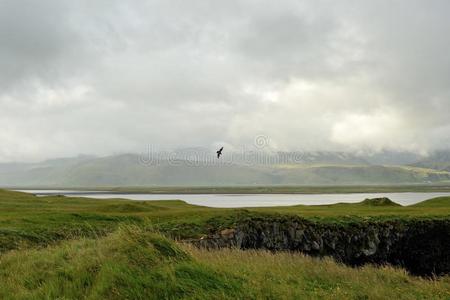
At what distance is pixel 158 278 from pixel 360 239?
27.8 metres

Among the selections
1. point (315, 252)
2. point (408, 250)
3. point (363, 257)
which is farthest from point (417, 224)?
point (315, 252)

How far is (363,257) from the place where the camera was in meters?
34.3

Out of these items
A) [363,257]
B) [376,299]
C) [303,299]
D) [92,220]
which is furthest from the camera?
[363,257]

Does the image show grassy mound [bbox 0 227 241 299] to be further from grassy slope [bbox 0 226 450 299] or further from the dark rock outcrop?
the dark rock outcrop

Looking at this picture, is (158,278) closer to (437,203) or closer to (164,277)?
(164,277)

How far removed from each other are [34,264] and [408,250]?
107 ft

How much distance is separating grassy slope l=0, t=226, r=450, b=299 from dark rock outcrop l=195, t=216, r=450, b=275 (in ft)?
57.7

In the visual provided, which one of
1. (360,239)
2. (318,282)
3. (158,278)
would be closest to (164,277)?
(158,278)

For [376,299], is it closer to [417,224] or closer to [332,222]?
[332,222]

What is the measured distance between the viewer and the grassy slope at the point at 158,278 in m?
10.1

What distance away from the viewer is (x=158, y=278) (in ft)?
34.9

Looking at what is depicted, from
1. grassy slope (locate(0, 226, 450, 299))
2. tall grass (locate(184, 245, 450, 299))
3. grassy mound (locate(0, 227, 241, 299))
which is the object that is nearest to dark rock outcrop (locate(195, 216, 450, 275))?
tall grass (locate(184, 245, 450, 299))

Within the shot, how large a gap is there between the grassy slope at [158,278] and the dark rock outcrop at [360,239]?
17589mm

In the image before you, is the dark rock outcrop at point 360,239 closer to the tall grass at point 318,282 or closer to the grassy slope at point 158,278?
A: the tall grass at point 318,282
